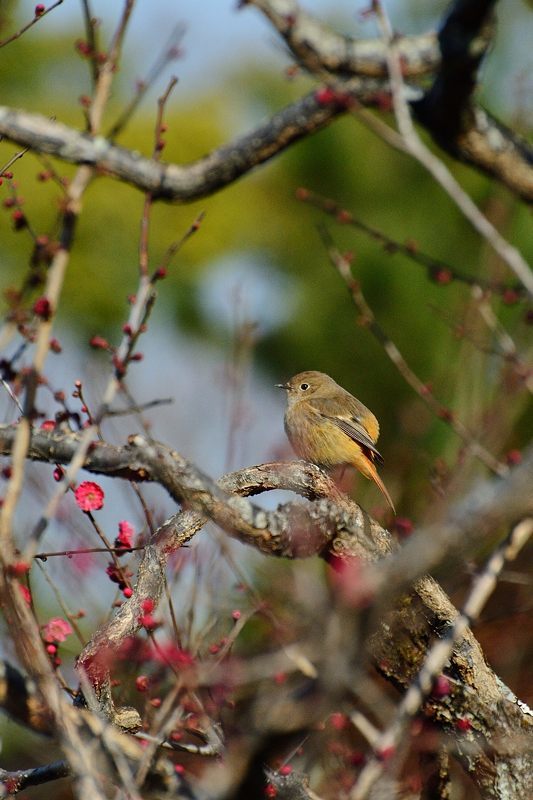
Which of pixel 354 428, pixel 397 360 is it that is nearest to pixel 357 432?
pixel 354 428

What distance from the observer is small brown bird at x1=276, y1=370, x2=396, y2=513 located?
606 centimetres

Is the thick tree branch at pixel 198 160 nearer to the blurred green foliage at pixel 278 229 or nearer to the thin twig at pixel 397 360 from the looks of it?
the thin twig at pixel 397 360

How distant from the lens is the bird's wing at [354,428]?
19.7ft

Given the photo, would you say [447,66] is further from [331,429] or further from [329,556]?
[331,429]

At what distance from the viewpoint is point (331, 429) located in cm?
617

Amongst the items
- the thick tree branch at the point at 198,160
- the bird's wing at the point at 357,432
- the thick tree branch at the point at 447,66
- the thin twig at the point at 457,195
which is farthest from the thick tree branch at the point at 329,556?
the bird's wing at the point at 357,432

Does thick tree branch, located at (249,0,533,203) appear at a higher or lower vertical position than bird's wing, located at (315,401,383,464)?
higher

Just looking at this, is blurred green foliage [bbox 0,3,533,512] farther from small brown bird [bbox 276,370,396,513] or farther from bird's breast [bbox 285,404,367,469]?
bird's breast [bbox 285,404,367,469]

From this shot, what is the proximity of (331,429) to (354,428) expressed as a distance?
15 centimetres

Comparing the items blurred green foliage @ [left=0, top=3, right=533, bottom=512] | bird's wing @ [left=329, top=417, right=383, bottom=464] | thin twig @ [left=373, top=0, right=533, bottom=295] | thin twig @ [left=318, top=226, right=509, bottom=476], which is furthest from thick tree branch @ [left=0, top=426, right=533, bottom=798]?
blurred green foliage @ [left=0, top=3, right=533, bottom=512]

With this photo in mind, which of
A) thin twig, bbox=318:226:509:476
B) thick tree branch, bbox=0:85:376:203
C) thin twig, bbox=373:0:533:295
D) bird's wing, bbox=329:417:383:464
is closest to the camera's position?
thin twig, bbox=373:0:533:295

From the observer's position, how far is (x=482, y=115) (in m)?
3.12

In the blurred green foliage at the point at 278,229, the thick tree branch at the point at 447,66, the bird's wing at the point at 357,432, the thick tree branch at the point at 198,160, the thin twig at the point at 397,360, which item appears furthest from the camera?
the blurred green foliage at the point at 278,229

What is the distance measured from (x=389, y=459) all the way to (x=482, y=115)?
15.3 feet
